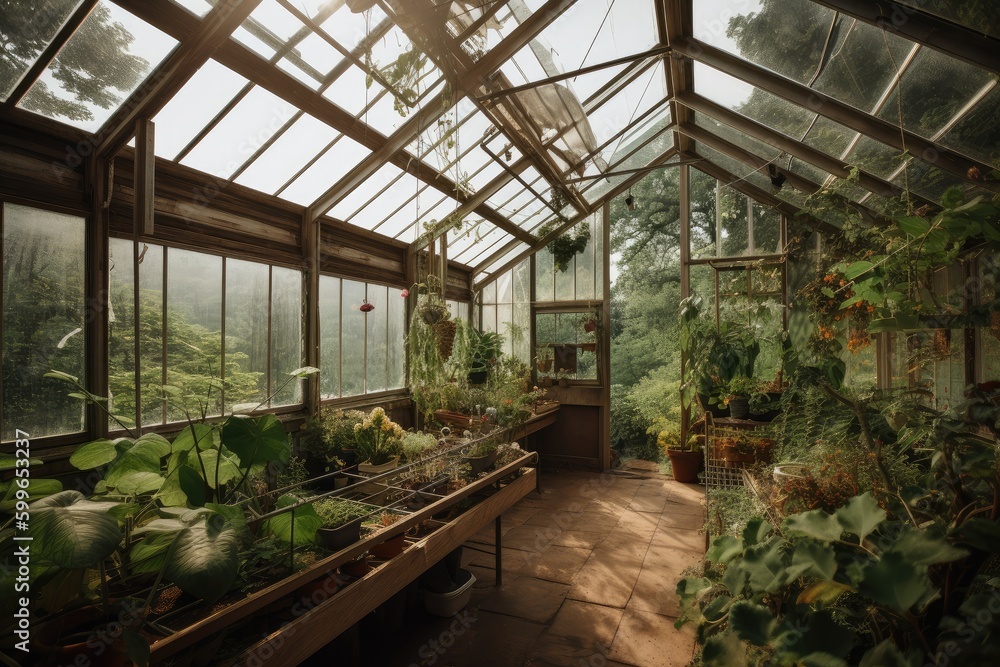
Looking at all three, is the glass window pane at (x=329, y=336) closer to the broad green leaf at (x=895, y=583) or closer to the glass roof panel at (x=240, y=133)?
the glass roof panel at (x=240, y=133)

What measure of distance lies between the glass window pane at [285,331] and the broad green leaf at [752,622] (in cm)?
368

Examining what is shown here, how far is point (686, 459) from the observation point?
6.61 m

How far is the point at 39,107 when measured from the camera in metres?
2.56

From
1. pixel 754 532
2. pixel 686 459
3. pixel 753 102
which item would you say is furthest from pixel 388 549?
pixel 686 459

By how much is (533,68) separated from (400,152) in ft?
4.36

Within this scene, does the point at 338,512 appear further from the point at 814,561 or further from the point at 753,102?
the point at 753,102

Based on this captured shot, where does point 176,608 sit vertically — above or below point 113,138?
below

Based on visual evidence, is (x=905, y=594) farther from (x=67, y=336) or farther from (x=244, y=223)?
(x=244, y=223)

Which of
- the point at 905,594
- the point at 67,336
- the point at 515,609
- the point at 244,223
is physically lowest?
the point at 515,609

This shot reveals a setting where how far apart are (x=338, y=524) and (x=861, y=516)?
1.91m

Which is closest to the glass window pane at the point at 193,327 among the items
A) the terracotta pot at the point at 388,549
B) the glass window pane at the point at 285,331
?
the glass window pane at the point at 285,331

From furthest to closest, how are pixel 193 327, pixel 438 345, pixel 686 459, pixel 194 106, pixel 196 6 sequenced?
1. pixel 686 459
2. pixel 438 345
3. pixel 193 327
4. pixel 194 106
5. pixel 196 6

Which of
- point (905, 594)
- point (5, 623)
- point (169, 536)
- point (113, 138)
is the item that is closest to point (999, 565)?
point (905, 594)

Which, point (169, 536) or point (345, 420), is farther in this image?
point (345, 420)
